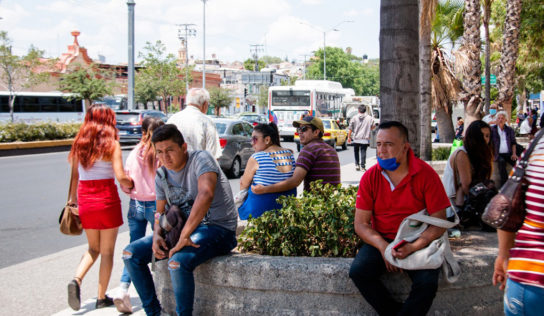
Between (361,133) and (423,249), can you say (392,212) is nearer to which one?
(423,249)

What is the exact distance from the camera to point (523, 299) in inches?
88.4

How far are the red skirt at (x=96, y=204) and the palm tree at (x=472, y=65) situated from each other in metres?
11.7

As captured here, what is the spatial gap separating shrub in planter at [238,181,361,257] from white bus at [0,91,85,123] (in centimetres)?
3555

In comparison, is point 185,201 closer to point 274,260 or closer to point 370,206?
point 274,260

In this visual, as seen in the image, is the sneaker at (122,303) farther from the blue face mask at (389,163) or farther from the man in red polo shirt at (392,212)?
the blue face mask at (389,163)

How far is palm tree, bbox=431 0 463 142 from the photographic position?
18062 mm

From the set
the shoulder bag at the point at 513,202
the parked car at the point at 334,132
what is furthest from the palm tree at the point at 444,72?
the shoulder bag at the point at 513,202

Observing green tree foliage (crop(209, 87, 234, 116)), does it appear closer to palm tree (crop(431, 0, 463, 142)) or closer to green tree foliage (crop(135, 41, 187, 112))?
green tree foliage (crop(135, 41, 187, 112))

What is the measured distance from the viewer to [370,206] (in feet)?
12.1

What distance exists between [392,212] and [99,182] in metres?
2.53

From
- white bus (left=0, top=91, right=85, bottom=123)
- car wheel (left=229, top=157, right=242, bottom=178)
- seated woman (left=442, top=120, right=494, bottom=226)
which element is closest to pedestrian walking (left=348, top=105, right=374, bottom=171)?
car wheel (left=229, top=157, right=242, bottom=178)

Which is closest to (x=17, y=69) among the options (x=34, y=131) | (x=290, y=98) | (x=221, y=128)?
(x=34, y=131)

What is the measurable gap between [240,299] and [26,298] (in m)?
2.29

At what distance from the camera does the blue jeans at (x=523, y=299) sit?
220cm
